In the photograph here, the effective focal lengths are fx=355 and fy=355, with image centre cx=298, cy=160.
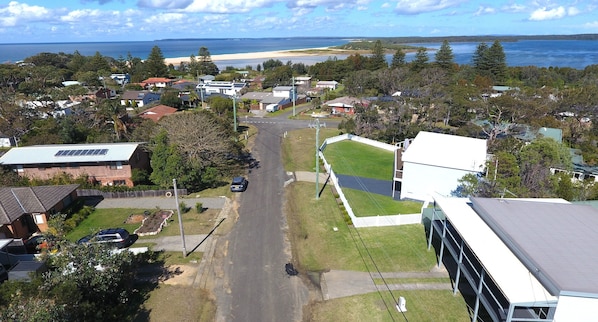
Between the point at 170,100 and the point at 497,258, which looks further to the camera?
the point at 170,100

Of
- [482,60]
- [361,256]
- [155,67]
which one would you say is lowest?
[361,256]

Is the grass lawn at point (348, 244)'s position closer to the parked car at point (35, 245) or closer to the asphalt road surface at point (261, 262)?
the asphalt road surface at point (261, 262)

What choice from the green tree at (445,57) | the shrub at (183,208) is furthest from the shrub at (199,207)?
the green tree at (445,57)

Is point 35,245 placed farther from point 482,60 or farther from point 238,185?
point 482,60

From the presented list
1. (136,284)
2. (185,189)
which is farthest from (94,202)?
(136,284)

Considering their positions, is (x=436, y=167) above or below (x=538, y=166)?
below

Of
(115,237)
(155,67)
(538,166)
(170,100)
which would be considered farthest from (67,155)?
(155,67)
